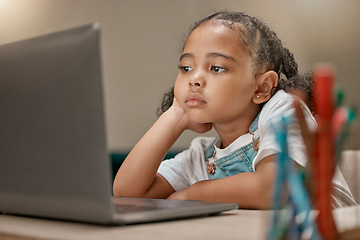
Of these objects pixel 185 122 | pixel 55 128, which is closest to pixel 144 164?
pixel 185 122

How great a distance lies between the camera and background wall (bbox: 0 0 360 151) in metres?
2.41

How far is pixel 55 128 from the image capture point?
59 cm

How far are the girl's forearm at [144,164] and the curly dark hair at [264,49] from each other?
10.9 inches

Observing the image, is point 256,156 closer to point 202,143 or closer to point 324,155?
point 202,143

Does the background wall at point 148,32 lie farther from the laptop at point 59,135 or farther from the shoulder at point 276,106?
the laptop at point 59,135

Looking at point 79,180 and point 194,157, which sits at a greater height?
point 79,180

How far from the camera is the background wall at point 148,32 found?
2.41 m

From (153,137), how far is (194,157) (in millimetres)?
174

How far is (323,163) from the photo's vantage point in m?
0.39

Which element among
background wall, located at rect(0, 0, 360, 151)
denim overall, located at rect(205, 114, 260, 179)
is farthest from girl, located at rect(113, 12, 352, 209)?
background wall, located at rect(0, 0, 360, 151)

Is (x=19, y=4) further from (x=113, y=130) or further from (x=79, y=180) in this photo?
(x=79, y=180)

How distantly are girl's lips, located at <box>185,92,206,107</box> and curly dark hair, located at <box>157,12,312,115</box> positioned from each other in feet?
0.54

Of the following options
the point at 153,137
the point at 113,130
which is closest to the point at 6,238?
the point at 153,137

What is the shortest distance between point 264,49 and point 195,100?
245mm
